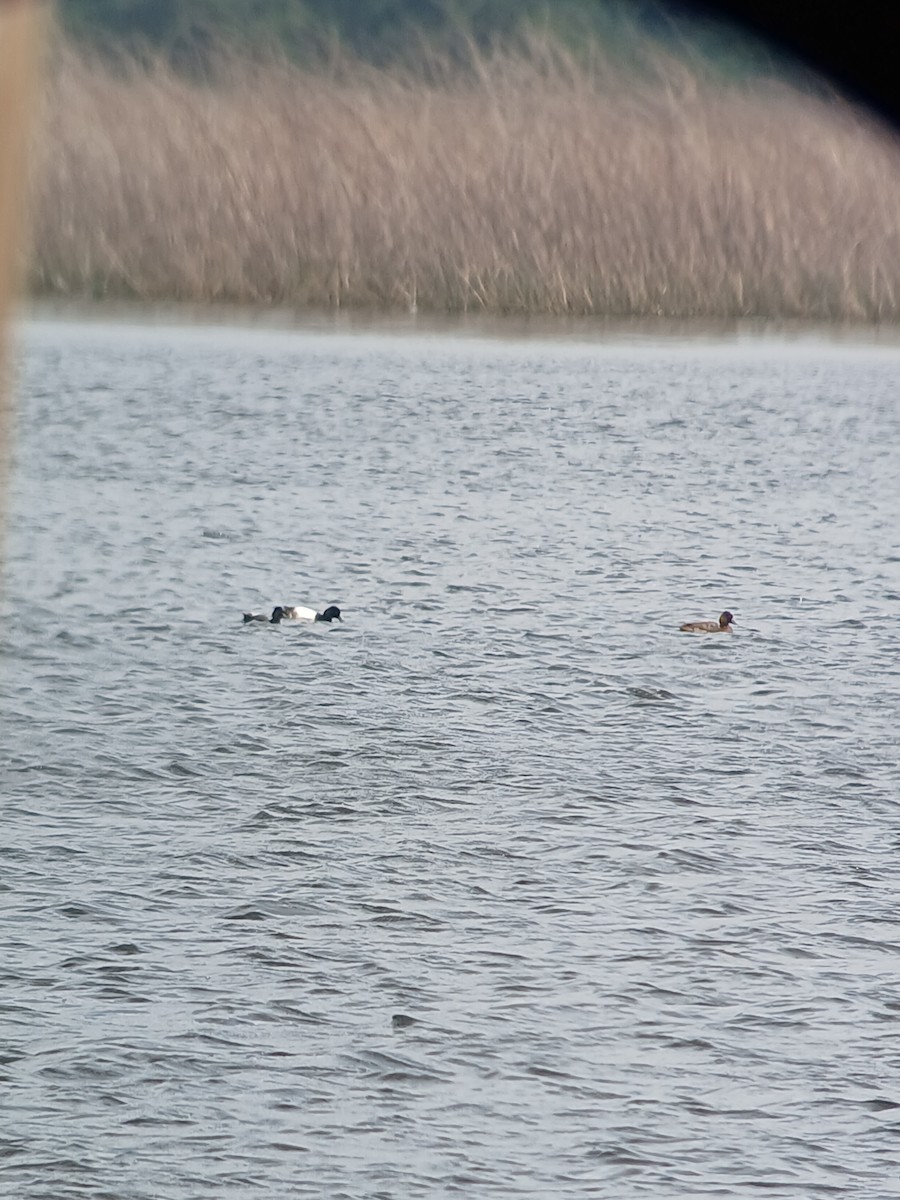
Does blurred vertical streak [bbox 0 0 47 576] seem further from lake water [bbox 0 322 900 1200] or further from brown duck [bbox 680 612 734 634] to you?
brown duck [bbox 680 612 734 634]

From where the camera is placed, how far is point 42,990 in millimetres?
6238

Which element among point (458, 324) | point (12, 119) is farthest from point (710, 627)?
point (458, 324)

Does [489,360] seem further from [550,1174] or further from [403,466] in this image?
[550,1174]

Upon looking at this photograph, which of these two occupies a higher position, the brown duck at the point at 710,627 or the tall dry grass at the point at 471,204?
the tall dry grass at the point at 471,204

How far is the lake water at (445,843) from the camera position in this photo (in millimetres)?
5434

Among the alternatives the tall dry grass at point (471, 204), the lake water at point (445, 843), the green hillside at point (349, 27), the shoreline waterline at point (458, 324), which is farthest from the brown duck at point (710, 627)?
the green hillside at point (349, 27)

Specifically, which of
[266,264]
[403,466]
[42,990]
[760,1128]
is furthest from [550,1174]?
[266,264]

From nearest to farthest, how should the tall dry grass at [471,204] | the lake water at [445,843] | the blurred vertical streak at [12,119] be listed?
the blurred vertical streak at [12,119] → the lake water at [445,843] → the tall dry grass at [471,204]

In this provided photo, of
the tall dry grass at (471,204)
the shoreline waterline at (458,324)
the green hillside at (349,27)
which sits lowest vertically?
the shoreline waterline at (458,324)

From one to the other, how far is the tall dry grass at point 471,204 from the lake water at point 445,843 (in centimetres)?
426

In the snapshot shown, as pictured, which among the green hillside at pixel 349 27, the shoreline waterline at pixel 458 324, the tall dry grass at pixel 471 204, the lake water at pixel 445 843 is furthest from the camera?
the green hillside at pixel 349 27

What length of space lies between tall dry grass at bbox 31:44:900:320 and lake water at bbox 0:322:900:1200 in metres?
4.26

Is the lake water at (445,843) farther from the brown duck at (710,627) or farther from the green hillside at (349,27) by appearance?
the green hillside at (349,27)

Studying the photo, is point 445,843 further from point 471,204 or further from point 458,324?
point 458,324
